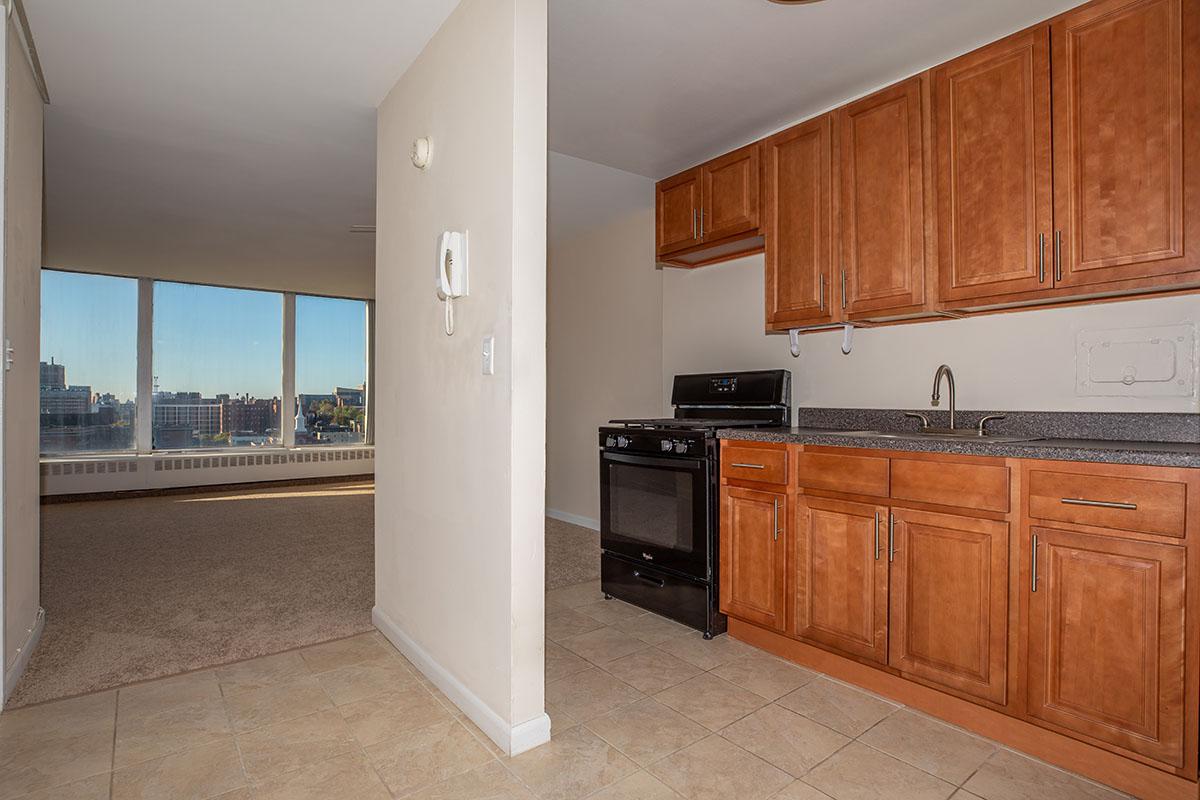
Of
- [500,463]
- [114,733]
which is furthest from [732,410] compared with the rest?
[114,733]

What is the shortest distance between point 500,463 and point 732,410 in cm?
187

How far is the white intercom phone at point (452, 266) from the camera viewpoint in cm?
212

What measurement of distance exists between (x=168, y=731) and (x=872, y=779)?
2.14 m

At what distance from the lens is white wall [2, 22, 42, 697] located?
2186mm

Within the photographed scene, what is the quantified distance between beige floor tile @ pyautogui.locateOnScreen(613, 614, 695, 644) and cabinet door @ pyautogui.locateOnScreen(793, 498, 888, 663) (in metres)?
0.60

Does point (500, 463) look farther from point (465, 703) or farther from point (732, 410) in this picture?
point (732, 410)

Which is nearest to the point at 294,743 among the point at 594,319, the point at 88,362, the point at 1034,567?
the point at 1034,567

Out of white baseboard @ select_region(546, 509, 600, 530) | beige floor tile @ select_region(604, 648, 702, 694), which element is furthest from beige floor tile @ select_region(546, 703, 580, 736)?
white baseboard @ select_region(546, 509, 600, 530)

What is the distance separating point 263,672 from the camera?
2.43 m

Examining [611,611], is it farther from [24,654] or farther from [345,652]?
[24,654]

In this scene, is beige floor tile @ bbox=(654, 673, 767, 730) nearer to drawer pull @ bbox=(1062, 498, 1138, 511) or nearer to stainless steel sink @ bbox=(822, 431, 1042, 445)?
stainless steel sink @ bbox=(822, 431, 1042, 445)

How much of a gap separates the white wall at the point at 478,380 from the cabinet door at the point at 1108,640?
145 cm

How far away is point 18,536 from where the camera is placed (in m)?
2.36

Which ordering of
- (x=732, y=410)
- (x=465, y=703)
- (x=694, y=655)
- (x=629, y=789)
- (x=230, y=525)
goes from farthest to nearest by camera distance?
(x=230, y=525)
(x=732, y=410)
(x=694, y=655)
(x=465, y=703)
(x=629, y=789)
